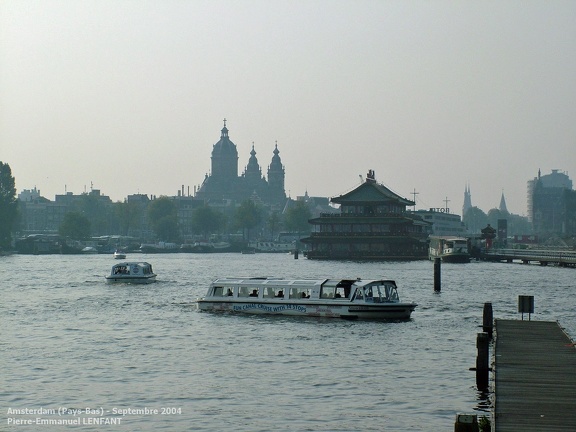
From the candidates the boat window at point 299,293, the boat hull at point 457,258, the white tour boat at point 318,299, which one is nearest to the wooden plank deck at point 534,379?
the white tour boat at point 318,299

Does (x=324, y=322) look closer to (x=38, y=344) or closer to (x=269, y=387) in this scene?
(x=38, y=344)

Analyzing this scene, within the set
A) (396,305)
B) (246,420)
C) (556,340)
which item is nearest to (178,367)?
(246,420)

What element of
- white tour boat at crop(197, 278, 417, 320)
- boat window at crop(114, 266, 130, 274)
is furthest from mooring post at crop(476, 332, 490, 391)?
boat window at crop(114, 266, 130, 274)

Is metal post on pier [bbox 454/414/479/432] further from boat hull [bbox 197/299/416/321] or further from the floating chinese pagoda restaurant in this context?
the floating chinese pagoda restaurant

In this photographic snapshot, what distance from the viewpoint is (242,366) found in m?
43.7

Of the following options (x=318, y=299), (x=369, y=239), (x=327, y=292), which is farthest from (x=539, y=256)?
(x=318, y=299)

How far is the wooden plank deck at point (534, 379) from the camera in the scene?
27.6m

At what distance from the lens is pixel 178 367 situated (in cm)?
4347

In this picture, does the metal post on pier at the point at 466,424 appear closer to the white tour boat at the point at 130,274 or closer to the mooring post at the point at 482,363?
the mooring post at the point at 482,363

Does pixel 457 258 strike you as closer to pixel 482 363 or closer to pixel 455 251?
pixel 455 251

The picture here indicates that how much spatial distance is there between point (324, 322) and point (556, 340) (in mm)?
19209

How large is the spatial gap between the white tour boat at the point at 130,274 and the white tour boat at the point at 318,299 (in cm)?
3505

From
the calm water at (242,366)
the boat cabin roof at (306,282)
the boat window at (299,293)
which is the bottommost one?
the calm water at (242,366)

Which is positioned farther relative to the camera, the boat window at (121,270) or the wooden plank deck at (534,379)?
the boat window at (121,270)
